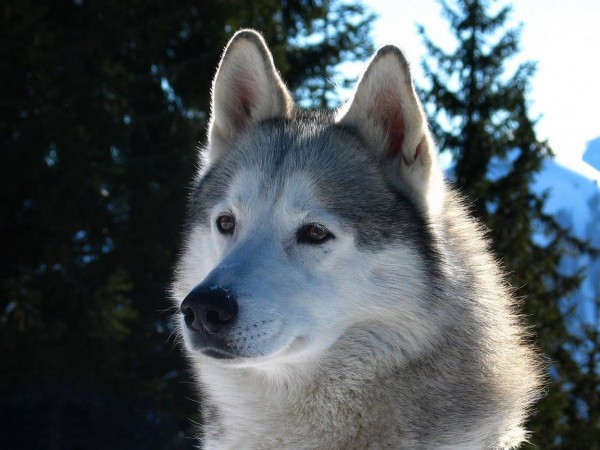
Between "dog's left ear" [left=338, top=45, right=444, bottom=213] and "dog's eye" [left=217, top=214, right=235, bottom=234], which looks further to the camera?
"dog's eye" [left=217, top=214, right=235, bottom=234]

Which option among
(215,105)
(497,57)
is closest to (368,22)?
(497,57)

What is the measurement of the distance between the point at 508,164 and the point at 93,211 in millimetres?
8876

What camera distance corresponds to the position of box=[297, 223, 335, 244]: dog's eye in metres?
2.87

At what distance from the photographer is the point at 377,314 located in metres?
2.84

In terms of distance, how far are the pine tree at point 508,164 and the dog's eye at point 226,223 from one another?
10.5 metres

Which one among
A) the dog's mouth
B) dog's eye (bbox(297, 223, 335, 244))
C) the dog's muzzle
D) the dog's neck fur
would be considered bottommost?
the dog's neck fur

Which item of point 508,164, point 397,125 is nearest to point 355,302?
point 397,125

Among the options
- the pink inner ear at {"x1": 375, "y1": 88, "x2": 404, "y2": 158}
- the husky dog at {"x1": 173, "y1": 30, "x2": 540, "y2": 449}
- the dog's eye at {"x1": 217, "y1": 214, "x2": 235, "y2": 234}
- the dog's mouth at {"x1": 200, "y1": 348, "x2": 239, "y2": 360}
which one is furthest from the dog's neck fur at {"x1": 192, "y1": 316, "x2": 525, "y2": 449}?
the pink inner ear at {"x1": 375, "y1": 88, "x2": 404, "y2": 158}

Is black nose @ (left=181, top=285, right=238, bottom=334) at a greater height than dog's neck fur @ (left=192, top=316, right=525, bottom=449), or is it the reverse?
black nose @ (left=181, top=285, right=238, bottom=334)

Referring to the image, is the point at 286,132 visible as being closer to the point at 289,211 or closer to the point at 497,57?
the point at 289,211

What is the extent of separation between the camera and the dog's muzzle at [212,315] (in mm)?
2531

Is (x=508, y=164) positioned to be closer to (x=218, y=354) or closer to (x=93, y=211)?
(x=93, y=211)

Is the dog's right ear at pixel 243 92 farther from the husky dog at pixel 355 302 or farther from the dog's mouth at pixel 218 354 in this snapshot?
the dog's mouth at pixel 218 354

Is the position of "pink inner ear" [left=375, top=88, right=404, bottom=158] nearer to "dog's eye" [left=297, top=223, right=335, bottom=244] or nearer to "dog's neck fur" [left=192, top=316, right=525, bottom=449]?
"dog's eye" [left=297, top=223, right=335, bottom=244]
